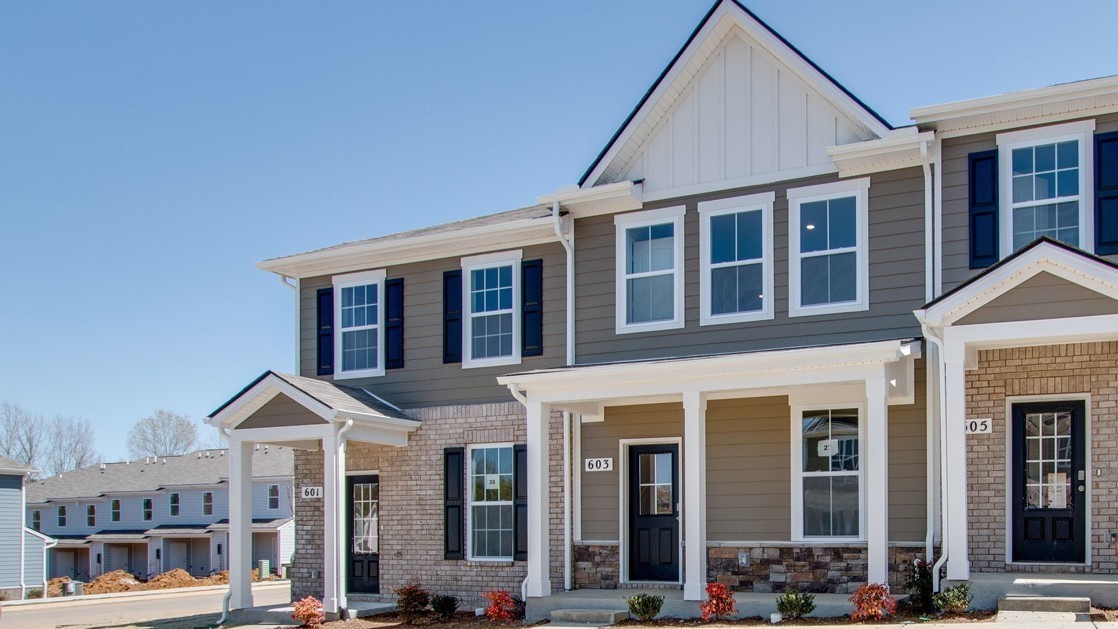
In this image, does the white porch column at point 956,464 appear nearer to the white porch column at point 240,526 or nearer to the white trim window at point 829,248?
the white trim window at point 829,248

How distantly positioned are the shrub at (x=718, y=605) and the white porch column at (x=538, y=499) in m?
2.71

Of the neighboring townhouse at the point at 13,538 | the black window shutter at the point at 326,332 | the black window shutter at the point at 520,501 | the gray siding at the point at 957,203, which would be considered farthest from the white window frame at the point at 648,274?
the neighboring townhouse at the point at 13,538

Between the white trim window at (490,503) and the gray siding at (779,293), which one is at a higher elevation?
the gray siding at (779,293)

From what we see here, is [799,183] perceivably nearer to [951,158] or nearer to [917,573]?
[951,158]

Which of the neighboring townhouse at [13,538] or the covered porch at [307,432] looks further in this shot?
the neighboring townhouse at [13,538]

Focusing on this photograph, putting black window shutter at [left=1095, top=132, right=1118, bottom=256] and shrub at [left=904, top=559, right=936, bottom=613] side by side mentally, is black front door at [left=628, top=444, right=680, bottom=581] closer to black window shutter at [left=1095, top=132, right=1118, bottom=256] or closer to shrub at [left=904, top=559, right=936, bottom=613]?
shrub at [left=904, top=559, right=936, bottom=613]

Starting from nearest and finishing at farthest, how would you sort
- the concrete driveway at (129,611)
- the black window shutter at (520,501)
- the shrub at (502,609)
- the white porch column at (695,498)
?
the white porch column at (695,498)
the shrub at (502,609)
the black window shutter at (520,501)
the concrete driveway at (129,611)

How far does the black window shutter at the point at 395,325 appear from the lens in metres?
18.1

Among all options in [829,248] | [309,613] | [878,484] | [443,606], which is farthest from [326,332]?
[878,484]

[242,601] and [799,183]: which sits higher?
[799,183]

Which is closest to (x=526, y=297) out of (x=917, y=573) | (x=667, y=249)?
(x=667, y=249)

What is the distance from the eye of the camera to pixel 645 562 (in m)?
15.6

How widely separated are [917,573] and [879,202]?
187 inches

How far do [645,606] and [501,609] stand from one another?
2.58 m
